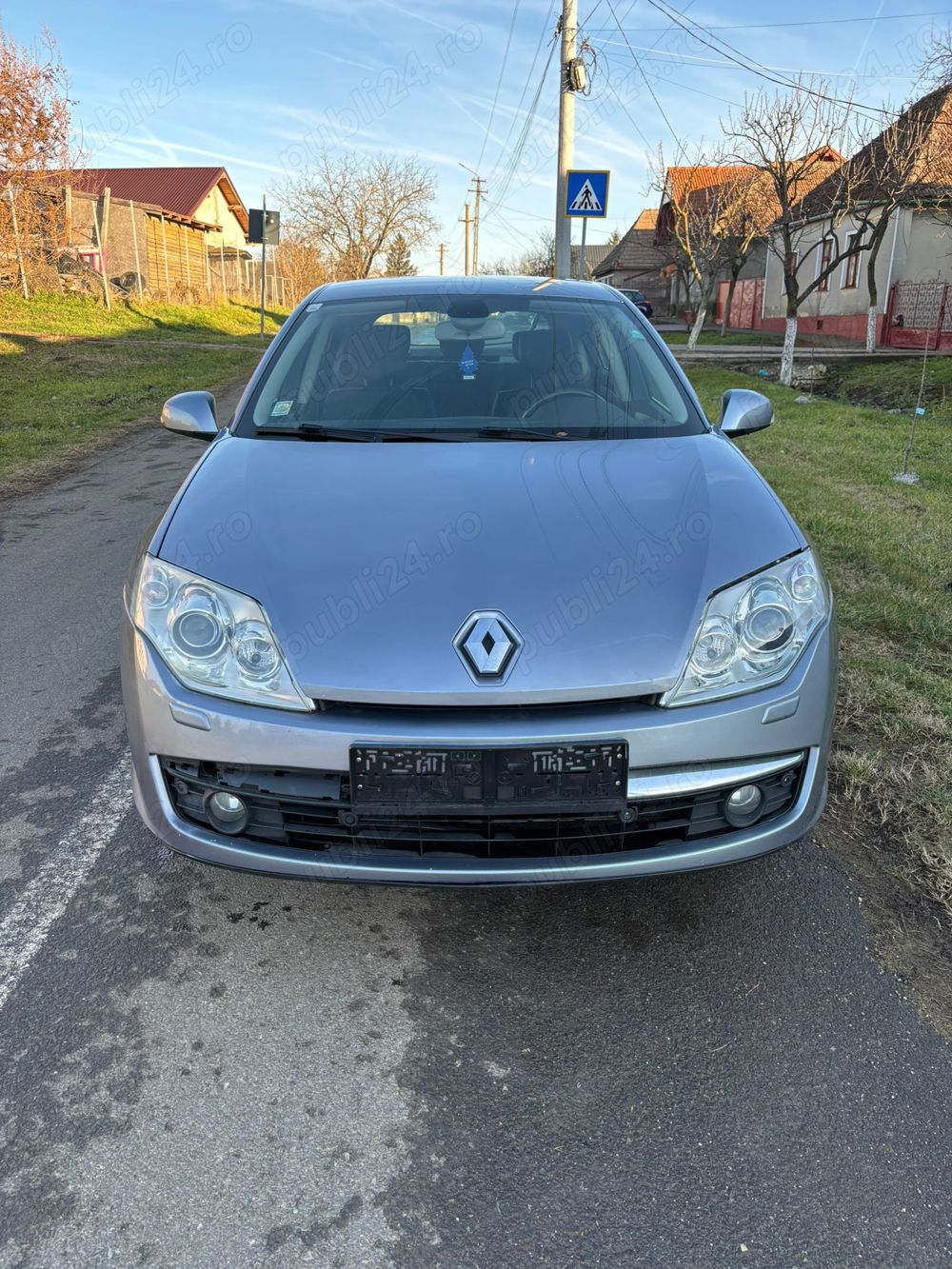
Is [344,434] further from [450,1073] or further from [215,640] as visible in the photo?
[450,1073]

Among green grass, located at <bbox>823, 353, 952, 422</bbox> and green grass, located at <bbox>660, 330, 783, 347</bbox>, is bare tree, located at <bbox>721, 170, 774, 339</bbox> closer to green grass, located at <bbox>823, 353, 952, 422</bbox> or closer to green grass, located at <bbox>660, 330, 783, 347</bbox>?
green grass, located at <bbox>660, 330, 783, 347</bbox>

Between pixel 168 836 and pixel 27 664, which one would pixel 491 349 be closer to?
pixel 168 836

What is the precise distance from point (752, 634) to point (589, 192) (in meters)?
11.7

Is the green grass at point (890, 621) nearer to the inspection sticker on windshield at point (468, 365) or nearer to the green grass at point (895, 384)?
the inspection sticker on windshield at point (468, 365)

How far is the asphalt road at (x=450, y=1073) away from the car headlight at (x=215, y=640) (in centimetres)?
70

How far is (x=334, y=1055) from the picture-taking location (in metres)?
1.86

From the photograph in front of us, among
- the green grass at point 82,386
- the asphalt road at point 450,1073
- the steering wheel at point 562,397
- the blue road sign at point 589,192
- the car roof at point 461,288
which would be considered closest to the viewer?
the asphalt road at point 450,1073

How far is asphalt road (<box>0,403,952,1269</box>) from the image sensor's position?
59.5 inches

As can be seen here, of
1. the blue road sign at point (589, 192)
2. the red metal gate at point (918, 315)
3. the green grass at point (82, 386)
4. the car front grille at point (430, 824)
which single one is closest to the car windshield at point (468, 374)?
the car front grille at point (430, 824)

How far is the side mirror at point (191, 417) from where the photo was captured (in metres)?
3.01

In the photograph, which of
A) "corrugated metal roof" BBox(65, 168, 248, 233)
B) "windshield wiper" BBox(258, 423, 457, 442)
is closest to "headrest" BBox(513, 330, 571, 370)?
"windshield wiper" BBox(258, 423, 457, 442)

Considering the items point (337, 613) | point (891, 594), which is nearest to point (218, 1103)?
point (337, 613)

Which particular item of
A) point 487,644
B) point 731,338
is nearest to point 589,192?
point 487,644

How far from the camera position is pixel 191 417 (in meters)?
3.03
